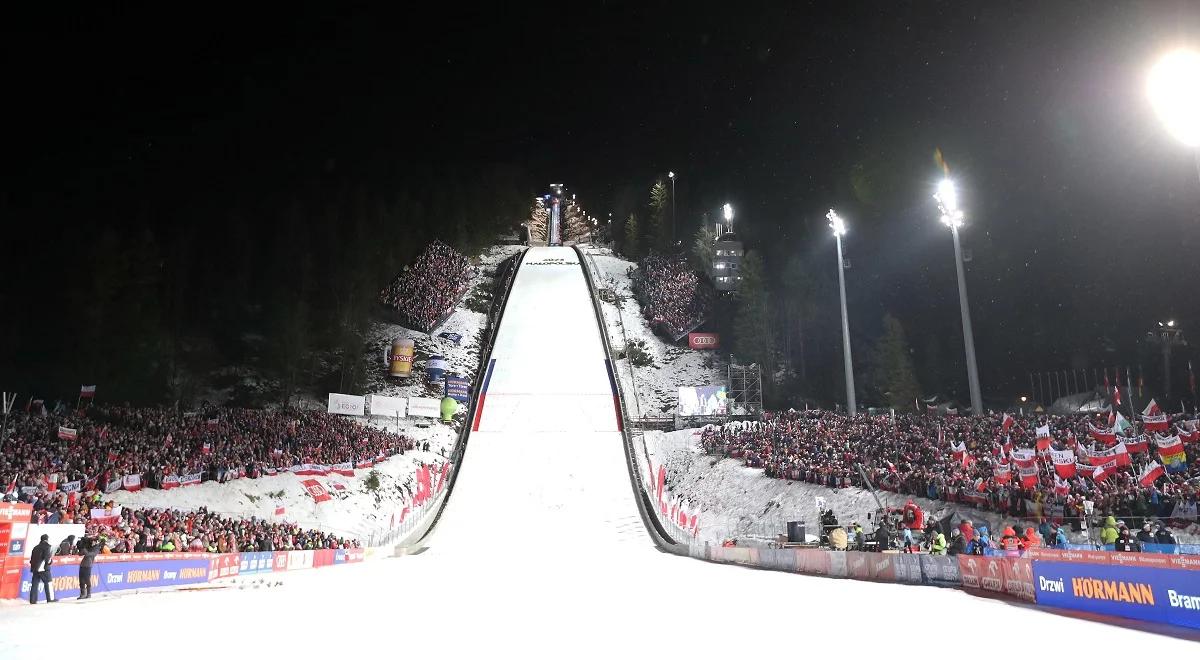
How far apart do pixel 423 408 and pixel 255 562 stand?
71.4 feet

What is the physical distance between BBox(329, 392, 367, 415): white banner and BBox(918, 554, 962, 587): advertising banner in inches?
1219

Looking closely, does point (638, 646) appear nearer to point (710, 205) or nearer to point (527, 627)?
point (527, 627)

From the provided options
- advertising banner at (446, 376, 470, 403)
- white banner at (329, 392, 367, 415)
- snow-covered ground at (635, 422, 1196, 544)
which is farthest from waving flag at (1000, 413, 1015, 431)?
white banner at (329, 392, 367, 415)

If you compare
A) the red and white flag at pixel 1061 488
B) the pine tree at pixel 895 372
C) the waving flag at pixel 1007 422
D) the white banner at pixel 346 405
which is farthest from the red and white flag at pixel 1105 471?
the white banner at pixel 346 405

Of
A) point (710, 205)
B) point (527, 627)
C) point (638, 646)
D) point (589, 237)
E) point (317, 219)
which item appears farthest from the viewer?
point (589, 237)

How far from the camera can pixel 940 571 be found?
14555mm

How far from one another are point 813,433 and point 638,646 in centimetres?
2511

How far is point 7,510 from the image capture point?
12641 mm

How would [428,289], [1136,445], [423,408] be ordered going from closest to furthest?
[1136,445] < [423,408] < [428,289]


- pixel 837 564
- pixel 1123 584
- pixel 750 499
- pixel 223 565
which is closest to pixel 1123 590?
pixel 1123 584

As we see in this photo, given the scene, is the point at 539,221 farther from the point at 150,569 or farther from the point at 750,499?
the point at 150,569

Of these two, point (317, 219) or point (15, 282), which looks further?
point (317, 219)

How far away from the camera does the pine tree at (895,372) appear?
4709 centimetres

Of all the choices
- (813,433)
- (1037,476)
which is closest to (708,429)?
(813,433)
